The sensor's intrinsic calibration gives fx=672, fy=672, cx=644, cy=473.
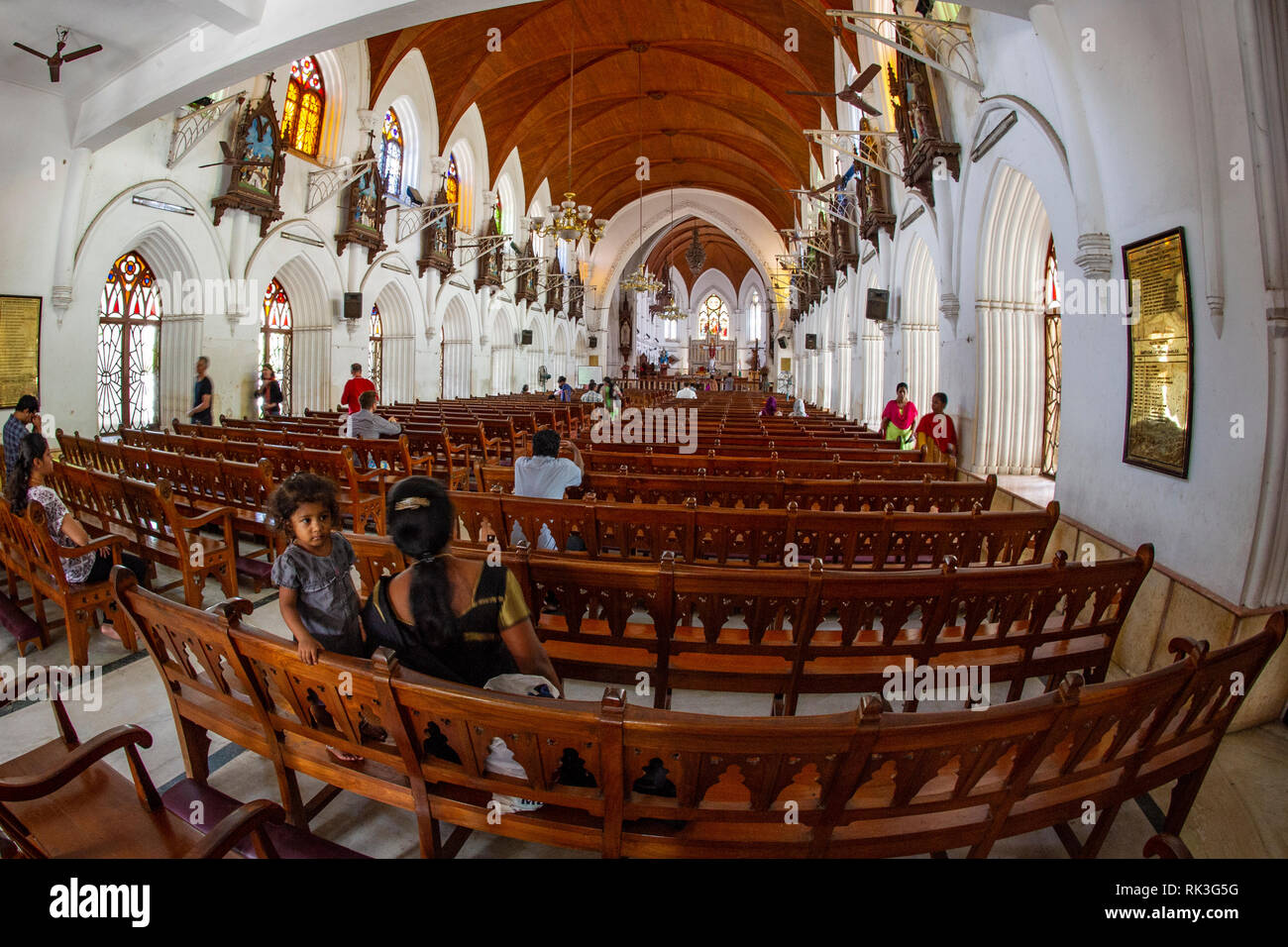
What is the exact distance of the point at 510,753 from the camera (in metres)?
1.75

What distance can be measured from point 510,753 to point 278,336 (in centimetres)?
1372

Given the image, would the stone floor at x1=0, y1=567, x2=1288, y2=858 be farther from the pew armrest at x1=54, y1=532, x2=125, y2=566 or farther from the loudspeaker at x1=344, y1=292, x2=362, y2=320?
the loudspeaker at x1=344, y1=292, x2=362, y2=320

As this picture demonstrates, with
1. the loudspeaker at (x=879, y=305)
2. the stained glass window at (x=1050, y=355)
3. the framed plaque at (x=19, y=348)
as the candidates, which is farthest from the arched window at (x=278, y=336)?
the stained glass window at (x=1050, y=355)

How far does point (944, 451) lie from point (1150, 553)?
498 cm

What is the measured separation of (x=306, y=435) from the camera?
6.76 meters

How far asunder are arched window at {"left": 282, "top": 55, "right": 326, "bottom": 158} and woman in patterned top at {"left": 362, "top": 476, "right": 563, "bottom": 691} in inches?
500

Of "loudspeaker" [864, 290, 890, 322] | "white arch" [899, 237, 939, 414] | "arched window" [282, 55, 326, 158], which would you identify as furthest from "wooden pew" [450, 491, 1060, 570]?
"arched window" [282, 55, 326, 158]

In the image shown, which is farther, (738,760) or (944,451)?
(944,451)

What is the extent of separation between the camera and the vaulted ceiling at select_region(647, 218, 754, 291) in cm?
4047

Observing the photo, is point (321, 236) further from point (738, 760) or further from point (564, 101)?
point (738, 760)

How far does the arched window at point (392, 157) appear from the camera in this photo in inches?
584

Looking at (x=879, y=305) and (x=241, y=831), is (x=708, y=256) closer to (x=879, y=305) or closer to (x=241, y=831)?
(x=879, y=305)

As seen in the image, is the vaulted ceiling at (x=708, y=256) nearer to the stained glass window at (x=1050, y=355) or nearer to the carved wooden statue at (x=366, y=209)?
the carved wooden statue at (x=366, y=209)

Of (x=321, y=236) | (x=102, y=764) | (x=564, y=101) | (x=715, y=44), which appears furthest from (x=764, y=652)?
(x=564, y=101)
